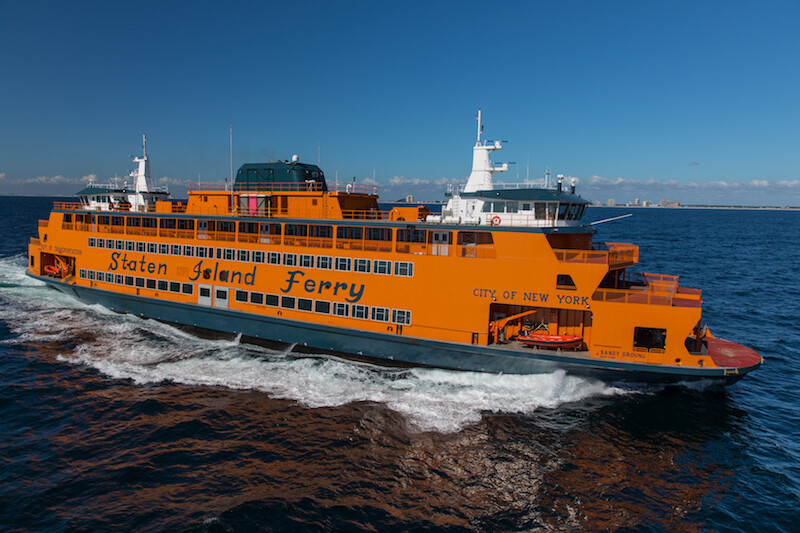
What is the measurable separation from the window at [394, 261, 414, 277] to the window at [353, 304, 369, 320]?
7.95ft

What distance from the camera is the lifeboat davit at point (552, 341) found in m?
20.7

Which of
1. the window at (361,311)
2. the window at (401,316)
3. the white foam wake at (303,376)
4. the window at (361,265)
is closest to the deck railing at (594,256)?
the white foam wake at (303,376)

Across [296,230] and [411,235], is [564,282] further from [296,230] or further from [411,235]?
[296,230]

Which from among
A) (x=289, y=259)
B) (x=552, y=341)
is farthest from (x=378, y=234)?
(x=552, y=341)

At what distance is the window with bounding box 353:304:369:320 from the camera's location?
79.5ft

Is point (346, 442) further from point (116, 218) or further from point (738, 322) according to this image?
point (738, 322)

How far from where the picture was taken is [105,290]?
104ft

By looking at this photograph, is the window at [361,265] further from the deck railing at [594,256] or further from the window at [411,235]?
the deck railing at [594,256]

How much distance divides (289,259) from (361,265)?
4.51 metres

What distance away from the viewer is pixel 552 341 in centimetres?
2070

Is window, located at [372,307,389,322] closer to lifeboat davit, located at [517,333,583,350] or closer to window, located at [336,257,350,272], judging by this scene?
window, located at [336,257,350,272]

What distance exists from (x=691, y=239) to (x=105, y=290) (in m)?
105

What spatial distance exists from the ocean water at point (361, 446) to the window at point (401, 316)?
2618mm

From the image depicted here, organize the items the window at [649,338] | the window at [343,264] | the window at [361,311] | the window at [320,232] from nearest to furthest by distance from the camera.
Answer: the window at [649,338]
the window at [361,311]
the window at [343,264]
the window at [320,232]
